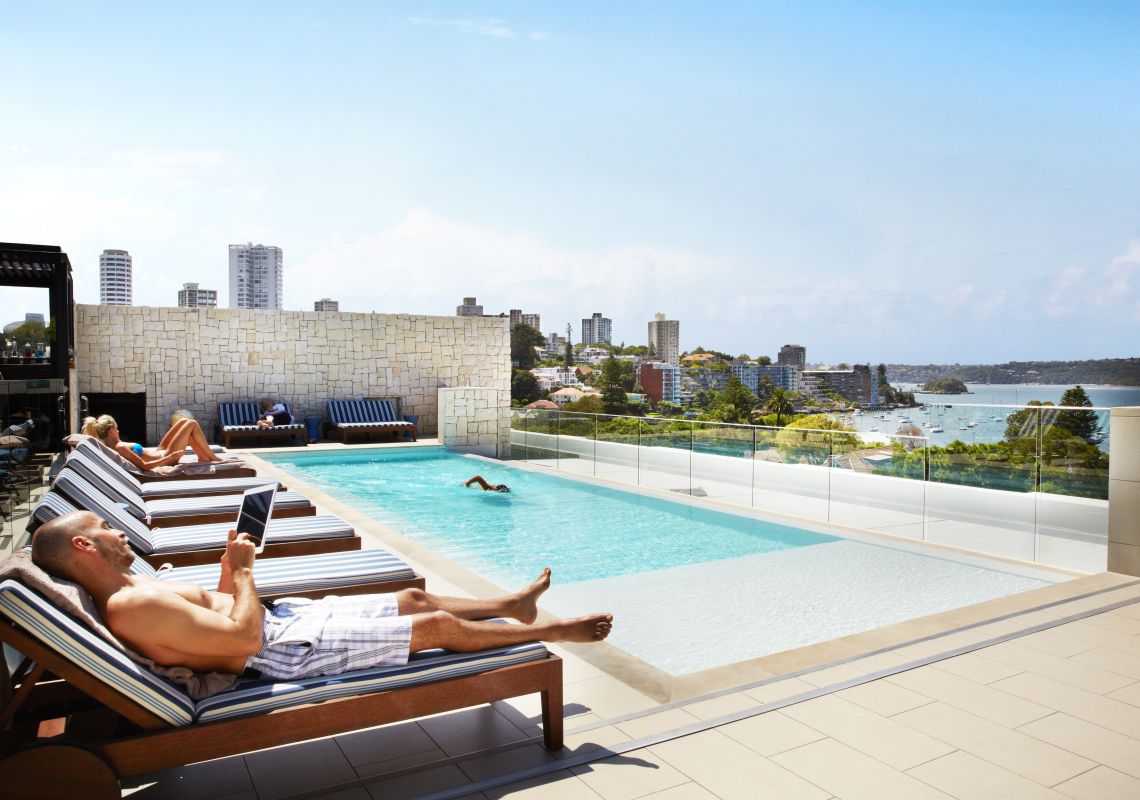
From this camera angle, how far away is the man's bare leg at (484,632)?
2.80m

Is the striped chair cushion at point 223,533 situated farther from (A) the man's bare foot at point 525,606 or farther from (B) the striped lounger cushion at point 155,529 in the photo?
(A) the man's bare foot at point 525,606

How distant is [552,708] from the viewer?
9.30ft

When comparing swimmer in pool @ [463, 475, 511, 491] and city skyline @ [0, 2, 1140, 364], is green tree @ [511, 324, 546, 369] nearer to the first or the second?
city skyline @ [0, 2, 1140, 364]

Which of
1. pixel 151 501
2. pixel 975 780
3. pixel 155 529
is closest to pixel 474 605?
pixel 975 780

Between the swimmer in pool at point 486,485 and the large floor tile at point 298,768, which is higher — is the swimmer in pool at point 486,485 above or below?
below

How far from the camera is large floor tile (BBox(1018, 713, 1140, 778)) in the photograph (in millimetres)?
2807

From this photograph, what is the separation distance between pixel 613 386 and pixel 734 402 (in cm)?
988

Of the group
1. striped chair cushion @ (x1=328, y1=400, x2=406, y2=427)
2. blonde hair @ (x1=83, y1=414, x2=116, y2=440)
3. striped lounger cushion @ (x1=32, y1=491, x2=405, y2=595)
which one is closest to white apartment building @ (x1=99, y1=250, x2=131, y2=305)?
striped chair cushion @ (x1=328, y1=400, x2=406, y2=427)

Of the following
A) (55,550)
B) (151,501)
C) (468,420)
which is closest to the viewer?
(55,550)

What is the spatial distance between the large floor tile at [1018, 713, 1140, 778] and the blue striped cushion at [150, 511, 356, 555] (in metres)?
3.85

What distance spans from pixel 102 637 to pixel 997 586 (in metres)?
5.84

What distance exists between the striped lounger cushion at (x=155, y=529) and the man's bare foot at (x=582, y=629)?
1.81m

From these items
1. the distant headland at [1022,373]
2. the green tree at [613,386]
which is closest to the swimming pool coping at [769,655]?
the green tree at [613,386]

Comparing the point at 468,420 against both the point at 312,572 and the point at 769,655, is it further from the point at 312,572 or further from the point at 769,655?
the point at 769,655
